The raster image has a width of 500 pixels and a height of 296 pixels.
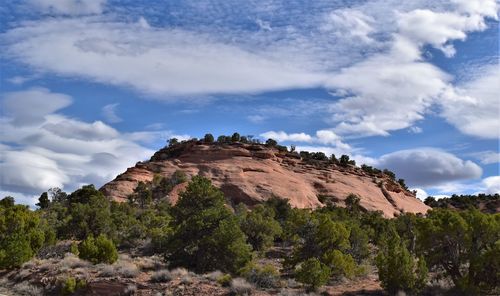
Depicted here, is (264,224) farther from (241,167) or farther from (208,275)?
(241,167)

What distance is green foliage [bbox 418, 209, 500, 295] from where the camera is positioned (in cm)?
1777

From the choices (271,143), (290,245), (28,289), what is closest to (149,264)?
(28,289)

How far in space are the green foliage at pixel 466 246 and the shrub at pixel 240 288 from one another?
23.1 feet

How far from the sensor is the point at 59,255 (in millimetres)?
28375

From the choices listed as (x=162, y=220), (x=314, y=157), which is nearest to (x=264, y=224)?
(x=162, y=220)

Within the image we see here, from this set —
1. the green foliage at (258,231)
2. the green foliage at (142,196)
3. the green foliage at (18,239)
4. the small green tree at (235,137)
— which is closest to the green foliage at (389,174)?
the small green tree at (235,137)

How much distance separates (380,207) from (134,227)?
45.8m

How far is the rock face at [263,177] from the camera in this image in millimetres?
64763

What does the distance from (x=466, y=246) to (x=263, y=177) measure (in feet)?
168

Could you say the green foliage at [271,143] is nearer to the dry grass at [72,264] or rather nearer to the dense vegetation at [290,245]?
the dense vegetation at [290,245]

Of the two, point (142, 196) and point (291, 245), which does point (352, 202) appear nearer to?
point (142, 196)

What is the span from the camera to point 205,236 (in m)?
22.4

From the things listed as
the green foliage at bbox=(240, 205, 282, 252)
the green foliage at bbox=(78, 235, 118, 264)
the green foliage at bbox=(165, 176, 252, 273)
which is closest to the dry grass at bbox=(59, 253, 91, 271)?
the green foliage at bbox=(78, 235, 118, 264)

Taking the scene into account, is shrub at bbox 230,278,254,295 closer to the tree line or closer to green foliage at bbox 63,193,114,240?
the tree line
